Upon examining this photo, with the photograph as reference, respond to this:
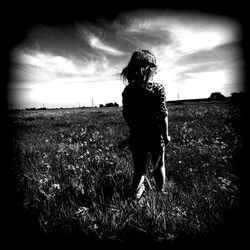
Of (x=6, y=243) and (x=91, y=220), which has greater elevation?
(x=91, y=220)

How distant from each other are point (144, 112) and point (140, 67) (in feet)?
1.96

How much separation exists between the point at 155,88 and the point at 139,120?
1.60 feet

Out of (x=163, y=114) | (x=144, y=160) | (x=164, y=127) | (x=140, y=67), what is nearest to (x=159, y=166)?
(x=144, y=160)

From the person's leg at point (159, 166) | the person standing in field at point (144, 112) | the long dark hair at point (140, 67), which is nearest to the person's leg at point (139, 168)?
the person standing in field at point (144, 112)

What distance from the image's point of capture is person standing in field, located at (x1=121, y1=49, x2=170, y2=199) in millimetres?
3023

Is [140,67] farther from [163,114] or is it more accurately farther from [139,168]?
[139,168]

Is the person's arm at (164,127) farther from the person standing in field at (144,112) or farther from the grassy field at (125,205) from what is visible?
the grassy field at (125,205)

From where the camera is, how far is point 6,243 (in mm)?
2557

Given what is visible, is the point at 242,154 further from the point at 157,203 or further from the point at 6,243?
the point at 6,243

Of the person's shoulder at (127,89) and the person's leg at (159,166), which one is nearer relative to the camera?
the person's shoulder at (127,89)

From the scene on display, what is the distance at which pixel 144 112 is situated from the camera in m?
3.11

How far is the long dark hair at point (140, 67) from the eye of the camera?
3.00m

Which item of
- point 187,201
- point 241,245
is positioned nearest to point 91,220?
point 187,201

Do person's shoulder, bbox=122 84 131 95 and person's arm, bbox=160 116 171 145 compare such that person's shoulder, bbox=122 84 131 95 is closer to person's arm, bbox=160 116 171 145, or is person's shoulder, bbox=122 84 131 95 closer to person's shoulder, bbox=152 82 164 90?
person's shoulder, bbox=152 82 164 90
